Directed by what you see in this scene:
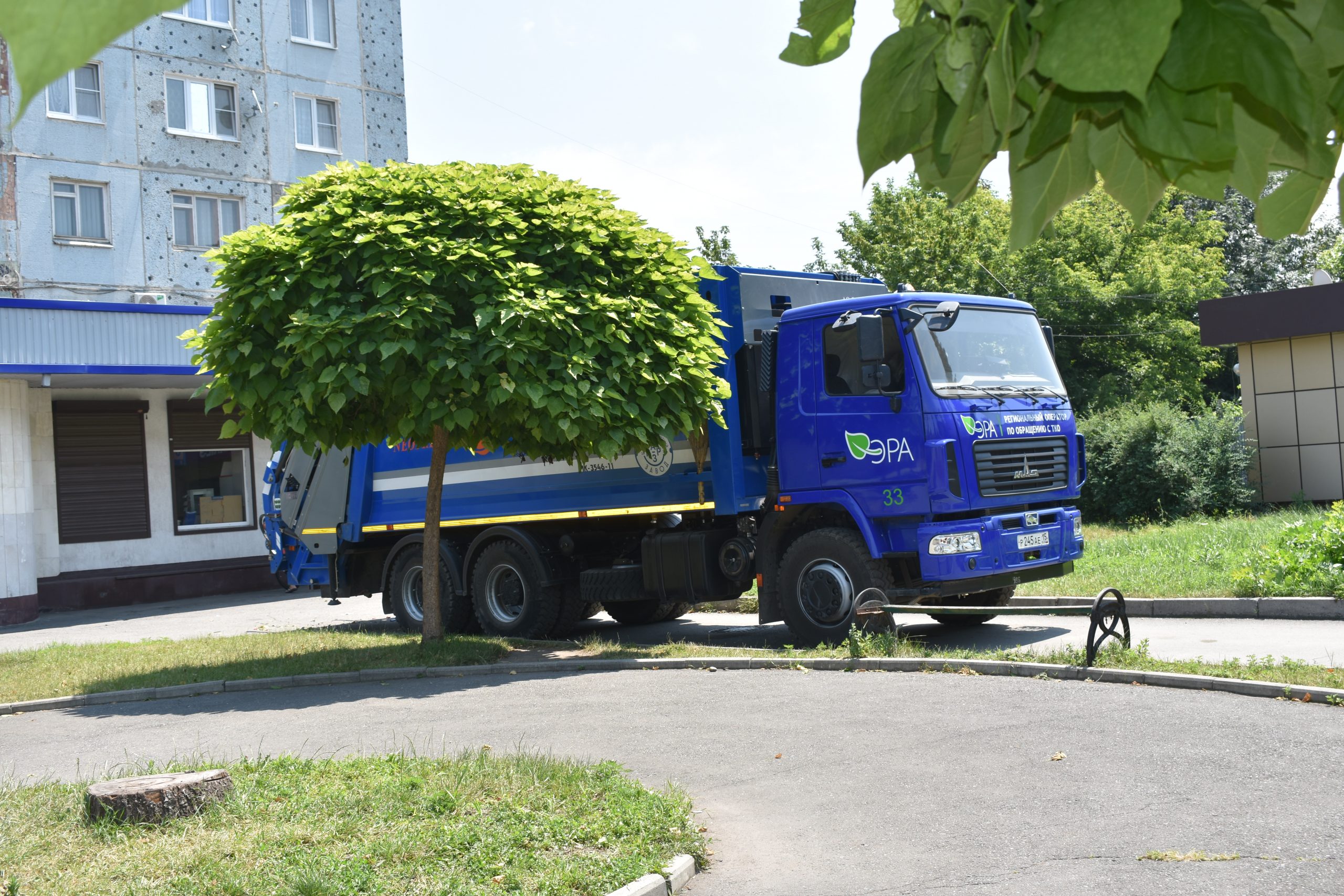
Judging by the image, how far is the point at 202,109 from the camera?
95.9 ft

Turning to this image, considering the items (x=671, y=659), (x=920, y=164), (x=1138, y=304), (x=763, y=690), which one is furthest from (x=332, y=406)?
(x=1138, y=304)

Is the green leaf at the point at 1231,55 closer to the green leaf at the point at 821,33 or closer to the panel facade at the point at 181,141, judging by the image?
the green leaf at the point at 821,33

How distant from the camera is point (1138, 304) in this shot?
39281 millimetres

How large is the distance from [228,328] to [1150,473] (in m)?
17.7

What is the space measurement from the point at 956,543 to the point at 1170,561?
19.2 ft

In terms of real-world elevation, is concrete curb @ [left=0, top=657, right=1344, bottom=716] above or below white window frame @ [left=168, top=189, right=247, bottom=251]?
below

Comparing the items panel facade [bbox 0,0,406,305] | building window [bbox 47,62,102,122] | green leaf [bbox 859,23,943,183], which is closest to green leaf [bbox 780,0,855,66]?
green leaf [bbox 859,23,943,183]

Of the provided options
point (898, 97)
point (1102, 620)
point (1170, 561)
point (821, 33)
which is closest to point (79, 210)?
point (1170, 561)

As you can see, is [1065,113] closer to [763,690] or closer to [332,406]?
[763,690]

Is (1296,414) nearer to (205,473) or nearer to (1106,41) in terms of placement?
(205,473)

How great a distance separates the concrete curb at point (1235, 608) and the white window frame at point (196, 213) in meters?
22.7

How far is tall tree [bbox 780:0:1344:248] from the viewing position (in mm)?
1089

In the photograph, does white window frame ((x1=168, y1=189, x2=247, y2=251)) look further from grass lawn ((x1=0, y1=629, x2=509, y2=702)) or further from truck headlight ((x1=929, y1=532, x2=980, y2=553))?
truck headlight ((x1=929, y1=532, x2=980, y2=553))

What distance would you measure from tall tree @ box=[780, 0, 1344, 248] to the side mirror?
9270 mm
